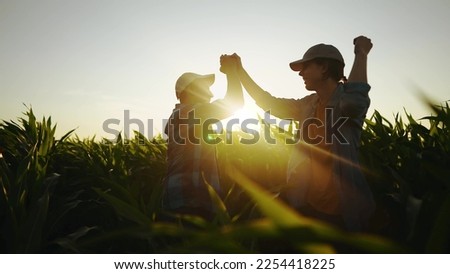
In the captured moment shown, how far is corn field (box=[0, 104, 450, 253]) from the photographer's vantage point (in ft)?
1.43

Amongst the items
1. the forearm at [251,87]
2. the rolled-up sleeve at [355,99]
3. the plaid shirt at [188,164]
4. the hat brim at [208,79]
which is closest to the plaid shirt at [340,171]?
the rolled-up sleeve at [355,99]

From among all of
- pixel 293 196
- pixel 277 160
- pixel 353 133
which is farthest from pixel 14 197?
pixel 277 160

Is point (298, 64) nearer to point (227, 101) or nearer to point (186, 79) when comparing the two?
point (227, 101)

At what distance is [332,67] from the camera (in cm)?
148

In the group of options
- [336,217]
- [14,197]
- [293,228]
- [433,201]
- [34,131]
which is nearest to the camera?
[293,228]

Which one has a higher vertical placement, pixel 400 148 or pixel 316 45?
pixel 316 45

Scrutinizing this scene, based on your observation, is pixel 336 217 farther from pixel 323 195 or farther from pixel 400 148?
pixel 400 148

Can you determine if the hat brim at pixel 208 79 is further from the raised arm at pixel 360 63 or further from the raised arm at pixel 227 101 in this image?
the raised arm at pixel 360 63

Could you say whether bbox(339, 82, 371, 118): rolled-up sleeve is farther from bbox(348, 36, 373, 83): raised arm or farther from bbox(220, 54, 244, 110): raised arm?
bbox(220, 54, 244, 110): raised arm

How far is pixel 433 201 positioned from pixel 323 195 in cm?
67

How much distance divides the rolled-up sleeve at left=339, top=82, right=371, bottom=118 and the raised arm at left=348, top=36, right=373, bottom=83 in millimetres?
24

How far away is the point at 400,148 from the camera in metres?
1.52

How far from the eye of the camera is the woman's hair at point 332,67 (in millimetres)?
1479

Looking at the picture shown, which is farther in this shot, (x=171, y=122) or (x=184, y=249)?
(x=171, y=122)
